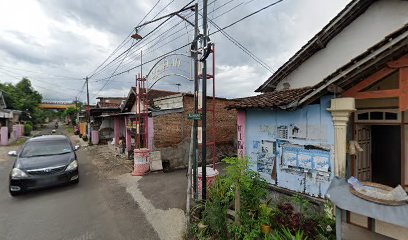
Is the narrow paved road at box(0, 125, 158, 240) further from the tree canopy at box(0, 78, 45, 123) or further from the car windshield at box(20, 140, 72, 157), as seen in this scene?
the tree canopy at box(0, 78, 45, 123)

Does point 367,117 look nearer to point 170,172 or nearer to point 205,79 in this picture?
point 205,79

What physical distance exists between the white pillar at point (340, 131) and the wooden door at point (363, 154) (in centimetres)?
83

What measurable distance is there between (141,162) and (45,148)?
3738mm

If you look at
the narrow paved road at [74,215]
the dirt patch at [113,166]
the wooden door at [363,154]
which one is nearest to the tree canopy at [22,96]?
the dirt patch at [113,166]

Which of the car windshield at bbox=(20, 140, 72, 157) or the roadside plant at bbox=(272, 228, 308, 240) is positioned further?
the car windshield at bbox=(20, 140, 72, 157)

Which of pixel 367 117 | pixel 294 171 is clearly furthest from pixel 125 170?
pixel 367 117

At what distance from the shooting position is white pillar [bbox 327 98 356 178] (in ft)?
13.5

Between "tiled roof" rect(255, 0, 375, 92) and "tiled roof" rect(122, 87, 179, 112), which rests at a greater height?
"tiled roof" rect(255, 0, 375, 92)

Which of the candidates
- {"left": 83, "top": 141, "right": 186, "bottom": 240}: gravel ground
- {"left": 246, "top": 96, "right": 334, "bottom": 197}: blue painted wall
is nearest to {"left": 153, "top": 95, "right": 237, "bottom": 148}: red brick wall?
{"left": 83, "top": 141, "right": 186, "bottom": 240}: gravel ground

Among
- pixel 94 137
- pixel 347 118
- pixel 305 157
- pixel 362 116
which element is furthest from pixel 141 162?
pixel 94 137

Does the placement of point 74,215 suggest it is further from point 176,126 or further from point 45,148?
point 176,126

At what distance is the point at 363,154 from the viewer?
507cm

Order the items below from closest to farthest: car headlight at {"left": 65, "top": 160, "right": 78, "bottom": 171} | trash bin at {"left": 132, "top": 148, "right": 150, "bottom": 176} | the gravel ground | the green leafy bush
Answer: the green leafy bush < the gravel ground < car headlight at {"left": 65, "top": 160, "right": 78, "bottom": 171} < trash bin at {"left": 132, "top": 148, "right": 150, "bottom": 176}

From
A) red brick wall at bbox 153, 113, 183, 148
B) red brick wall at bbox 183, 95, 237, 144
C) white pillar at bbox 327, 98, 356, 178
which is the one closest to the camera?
white pillar at bbox 327, 98, 356, 178
